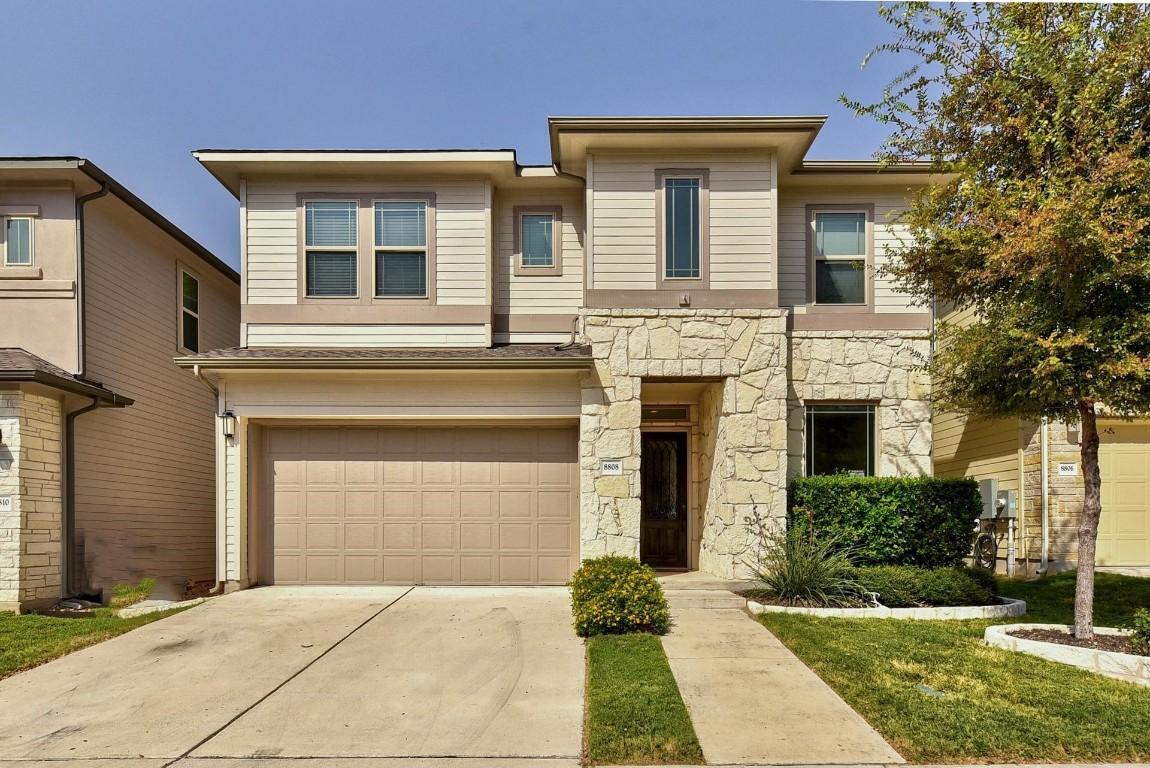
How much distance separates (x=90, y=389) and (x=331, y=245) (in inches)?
151

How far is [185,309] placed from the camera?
13.9 meters

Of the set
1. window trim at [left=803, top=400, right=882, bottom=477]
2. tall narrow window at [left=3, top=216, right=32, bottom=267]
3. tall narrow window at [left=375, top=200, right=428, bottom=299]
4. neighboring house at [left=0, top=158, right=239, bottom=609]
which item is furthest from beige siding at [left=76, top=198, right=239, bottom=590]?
window trim at [left=803, top=400, right=882, bottom=477]

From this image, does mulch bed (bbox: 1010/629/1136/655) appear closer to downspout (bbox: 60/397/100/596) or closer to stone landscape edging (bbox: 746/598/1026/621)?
stone landscape edging (bbox: 746/598/1026/621)

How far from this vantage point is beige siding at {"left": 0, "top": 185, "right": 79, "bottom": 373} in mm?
10641

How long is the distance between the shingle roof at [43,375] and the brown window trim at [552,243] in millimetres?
6194

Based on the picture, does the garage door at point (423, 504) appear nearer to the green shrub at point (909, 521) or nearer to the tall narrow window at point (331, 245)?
the tall narrow window at point (331, 245)

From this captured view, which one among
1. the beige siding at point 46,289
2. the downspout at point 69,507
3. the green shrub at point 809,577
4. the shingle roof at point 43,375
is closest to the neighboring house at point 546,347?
the green shrub at point 809,577

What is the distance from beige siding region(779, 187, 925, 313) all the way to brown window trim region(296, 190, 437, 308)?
5.30 m

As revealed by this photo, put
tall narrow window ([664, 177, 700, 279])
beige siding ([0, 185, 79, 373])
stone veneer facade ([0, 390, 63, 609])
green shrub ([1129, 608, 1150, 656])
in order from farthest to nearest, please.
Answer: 1. beige siding ([0, 185, 79, 373])
2. tall narrow window ([664, 177, 700, 279])
3. stone veneer facade ([0, 390, 63, 609])
4. green shrub ([1129, 608, 1150, 656])

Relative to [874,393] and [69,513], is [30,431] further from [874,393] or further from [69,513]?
[874,393]

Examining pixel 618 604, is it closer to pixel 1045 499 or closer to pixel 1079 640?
pixel 1079 640

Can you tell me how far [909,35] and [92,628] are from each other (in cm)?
1073

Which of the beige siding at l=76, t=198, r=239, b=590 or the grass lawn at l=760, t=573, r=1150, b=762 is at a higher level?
the beige siding at l=76, t=198, r=239, b=590

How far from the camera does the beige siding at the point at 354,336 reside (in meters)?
11.1
